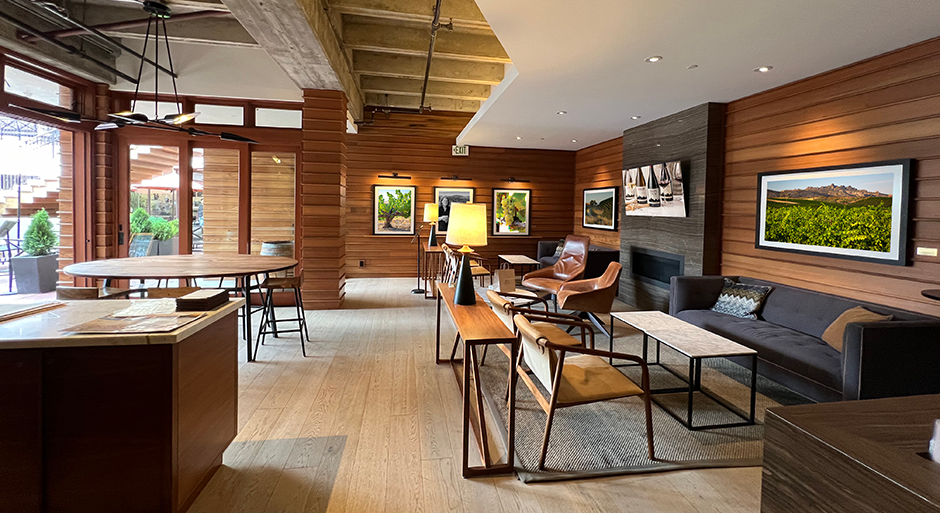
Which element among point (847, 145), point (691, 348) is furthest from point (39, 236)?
point (847, 145)

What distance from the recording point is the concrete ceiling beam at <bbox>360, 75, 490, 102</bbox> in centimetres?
671

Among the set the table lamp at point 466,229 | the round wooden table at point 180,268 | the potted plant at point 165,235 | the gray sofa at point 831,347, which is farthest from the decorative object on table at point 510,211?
the table lamp at point 466,229

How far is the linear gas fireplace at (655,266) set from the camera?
18.8 feet

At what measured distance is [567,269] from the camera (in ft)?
20.6

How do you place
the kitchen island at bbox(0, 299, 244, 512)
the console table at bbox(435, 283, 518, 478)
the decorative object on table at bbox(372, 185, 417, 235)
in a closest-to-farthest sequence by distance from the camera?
the kitchen island at bbox(0, 299, 244, 512), the console table at bbox(435, 283, 518, 478), the decorative object on table at bbox(372, 185, 417, 235)

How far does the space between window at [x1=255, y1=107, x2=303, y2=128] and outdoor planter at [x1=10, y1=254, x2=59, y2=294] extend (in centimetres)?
299

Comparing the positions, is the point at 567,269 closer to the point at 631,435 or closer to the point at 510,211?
the point at 510,211

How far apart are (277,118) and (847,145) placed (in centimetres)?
649

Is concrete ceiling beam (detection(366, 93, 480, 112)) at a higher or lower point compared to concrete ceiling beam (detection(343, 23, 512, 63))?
higher

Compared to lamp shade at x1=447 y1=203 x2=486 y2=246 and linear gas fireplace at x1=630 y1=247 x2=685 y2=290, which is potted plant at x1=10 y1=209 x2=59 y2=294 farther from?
linear gas fireplace at x1=630 y1=247 x2=685 y2=290

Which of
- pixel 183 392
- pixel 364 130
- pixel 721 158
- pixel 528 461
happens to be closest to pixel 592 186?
pixel 721 158

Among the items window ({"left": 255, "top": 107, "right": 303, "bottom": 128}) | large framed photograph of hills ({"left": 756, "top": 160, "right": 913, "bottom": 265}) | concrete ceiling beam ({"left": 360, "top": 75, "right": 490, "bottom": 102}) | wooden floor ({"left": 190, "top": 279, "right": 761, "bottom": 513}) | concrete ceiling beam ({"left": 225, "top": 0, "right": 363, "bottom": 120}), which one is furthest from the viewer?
concrete ceiling beam ({"left": 360, "top": 75, "right": 490, "bottom": 102})

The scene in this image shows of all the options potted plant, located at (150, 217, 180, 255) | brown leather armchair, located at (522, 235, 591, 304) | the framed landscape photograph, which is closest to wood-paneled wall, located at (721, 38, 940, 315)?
brown leather armchair, located at (522, 235, 591, 304)

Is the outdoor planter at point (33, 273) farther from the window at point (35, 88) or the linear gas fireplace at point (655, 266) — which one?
the linear gas fireplace at point (655, 266)
